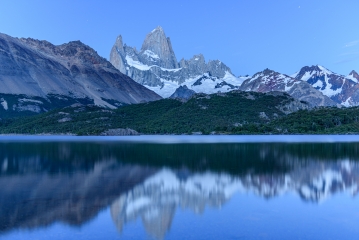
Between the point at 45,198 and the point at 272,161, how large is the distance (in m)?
33.1

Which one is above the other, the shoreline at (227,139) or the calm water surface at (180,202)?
the shoreline at (227,139)

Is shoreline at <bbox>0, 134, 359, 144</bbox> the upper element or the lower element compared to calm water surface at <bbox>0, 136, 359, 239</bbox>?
upper

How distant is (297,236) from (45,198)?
1884cm

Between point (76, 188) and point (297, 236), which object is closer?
point (297, 236)

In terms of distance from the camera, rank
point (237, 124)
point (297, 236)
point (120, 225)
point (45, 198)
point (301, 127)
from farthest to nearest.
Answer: point (237, 124), point (301, 127), point (45, 198), point (120, 225), point (297, 236)

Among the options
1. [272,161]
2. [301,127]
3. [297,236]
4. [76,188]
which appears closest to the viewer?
[297,236]

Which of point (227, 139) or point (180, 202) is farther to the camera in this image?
point (227, 139)

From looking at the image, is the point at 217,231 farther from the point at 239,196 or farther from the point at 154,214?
the point at 239,196

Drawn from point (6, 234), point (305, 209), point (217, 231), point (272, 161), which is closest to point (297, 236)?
point (217, 231)

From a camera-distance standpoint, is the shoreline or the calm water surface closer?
the calm water surface

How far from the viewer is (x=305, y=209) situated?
25.3m

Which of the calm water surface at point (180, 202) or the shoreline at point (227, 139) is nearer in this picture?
the calm water surface at point (180, 202)

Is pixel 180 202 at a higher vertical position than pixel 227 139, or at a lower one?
lower

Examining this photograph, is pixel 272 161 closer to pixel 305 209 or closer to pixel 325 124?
pixel 305 209
